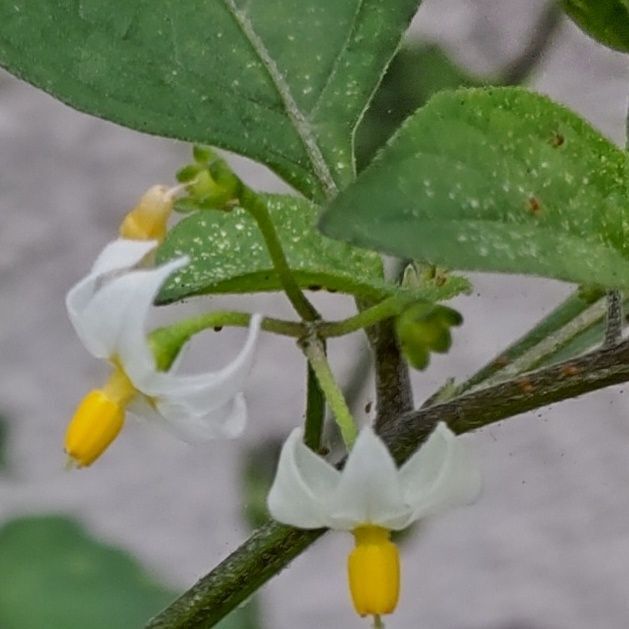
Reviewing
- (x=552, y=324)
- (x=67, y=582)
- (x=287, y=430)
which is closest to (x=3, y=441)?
(x=67, y=582)

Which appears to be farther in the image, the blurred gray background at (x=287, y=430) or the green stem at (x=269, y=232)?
the blurred gray background at (x=287, y=430)

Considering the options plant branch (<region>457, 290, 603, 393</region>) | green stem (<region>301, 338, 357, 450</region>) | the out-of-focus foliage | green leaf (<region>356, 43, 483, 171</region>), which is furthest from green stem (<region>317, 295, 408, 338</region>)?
the out-of-focus foliage

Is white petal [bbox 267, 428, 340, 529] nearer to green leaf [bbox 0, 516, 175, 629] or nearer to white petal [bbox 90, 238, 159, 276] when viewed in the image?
white petal [bbox 90, 238, 159, 276]

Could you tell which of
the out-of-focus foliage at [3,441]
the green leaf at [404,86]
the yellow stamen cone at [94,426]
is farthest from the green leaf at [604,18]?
Answer: the out-of-focus foliage at [3,441]

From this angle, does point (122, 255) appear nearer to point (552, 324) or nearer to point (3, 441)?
point (552, 324)

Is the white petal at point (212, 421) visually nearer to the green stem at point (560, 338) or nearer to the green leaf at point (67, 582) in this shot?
the green stem at point (560, 338)

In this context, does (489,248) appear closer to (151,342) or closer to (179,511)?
(151,342)
